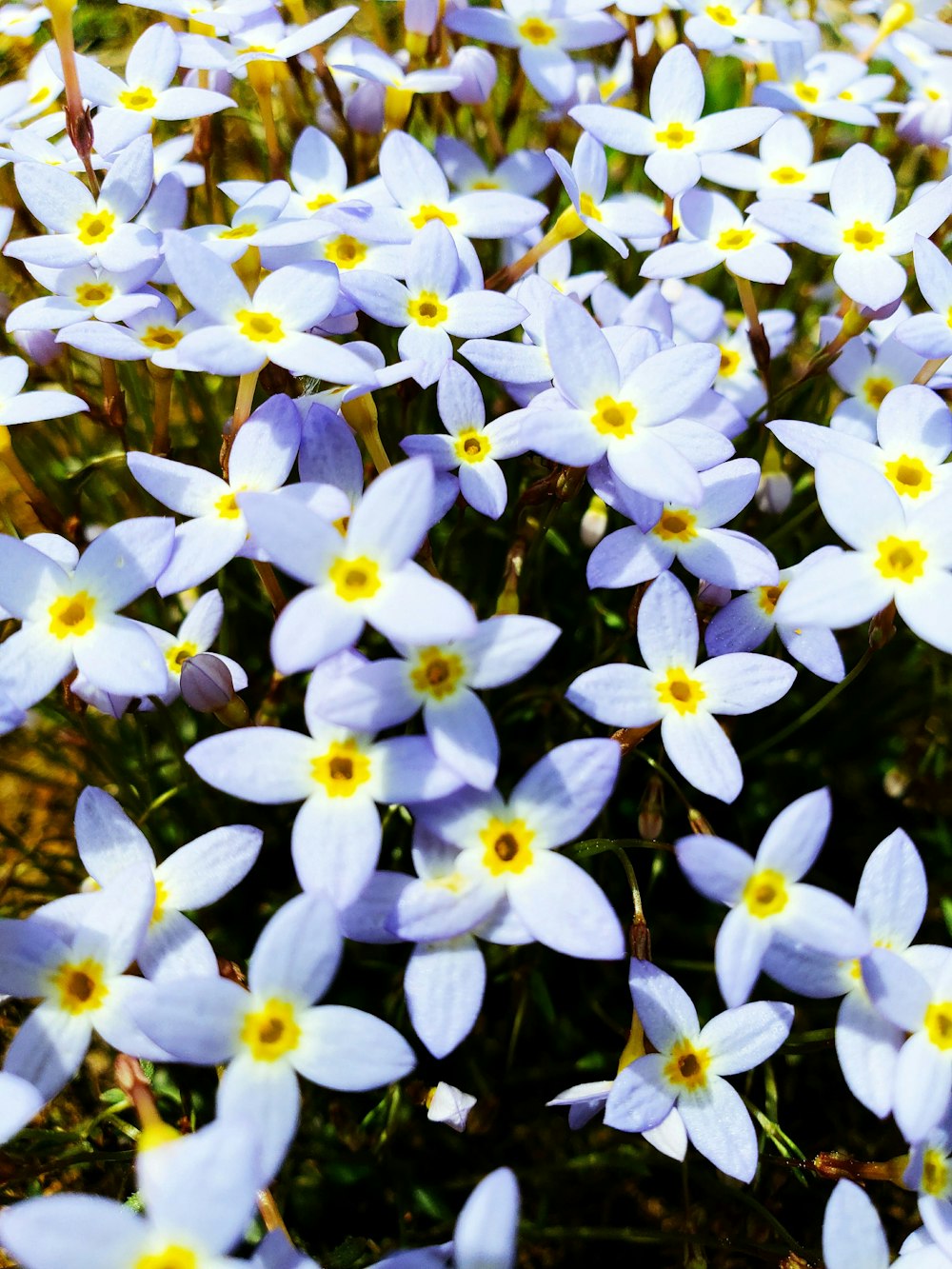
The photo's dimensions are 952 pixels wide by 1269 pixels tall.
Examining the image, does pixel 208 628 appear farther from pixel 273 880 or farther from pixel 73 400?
pixel 273 880

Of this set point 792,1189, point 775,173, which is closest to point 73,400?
point 775,173

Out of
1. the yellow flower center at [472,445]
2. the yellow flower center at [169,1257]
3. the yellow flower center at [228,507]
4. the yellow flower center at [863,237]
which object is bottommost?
the yellow flower center at [169,1257]

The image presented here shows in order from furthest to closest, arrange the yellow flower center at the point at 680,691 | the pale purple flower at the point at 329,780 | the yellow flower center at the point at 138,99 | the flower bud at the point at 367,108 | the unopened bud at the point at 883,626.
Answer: the flower bud at the point at 367,108 → the yellow flower center at the point at 138,99 → the unopened bud at the point at 883,626 → the yellow flower center at the point at 680,691 → the pale purple flower at the point at 329,780

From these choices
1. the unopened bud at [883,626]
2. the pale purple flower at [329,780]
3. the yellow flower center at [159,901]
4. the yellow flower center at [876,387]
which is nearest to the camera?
the pale purple flower at [329,780]

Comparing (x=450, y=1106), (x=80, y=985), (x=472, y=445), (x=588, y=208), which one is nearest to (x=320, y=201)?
(x=588, y=208)

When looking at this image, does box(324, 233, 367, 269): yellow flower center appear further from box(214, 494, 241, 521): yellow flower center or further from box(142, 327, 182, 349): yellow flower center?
box(214, 494, 241, 521): yellow flower center

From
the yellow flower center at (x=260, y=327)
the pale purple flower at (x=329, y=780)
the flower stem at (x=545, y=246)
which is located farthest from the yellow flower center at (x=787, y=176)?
the pale purple flower at (x=329, y=780)

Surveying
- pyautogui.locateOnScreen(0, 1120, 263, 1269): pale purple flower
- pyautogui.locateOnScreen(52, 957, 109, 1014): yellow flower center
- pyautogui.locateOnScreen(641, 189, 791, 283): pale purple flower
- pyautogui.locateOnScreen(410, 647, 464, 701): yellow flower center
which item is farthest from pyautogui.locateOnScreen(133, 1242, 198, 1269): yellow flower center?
pyautogui.locateOnScreen(641, 189, 791, 283): pale purple flower

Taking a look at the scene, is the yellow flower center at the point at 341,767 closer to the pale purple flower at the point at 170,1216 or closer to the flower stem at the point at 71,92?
the pale purple flower at the point at 170,1216

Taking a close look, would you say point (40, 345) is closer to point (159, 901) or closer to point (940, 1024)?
point (159, 901)
